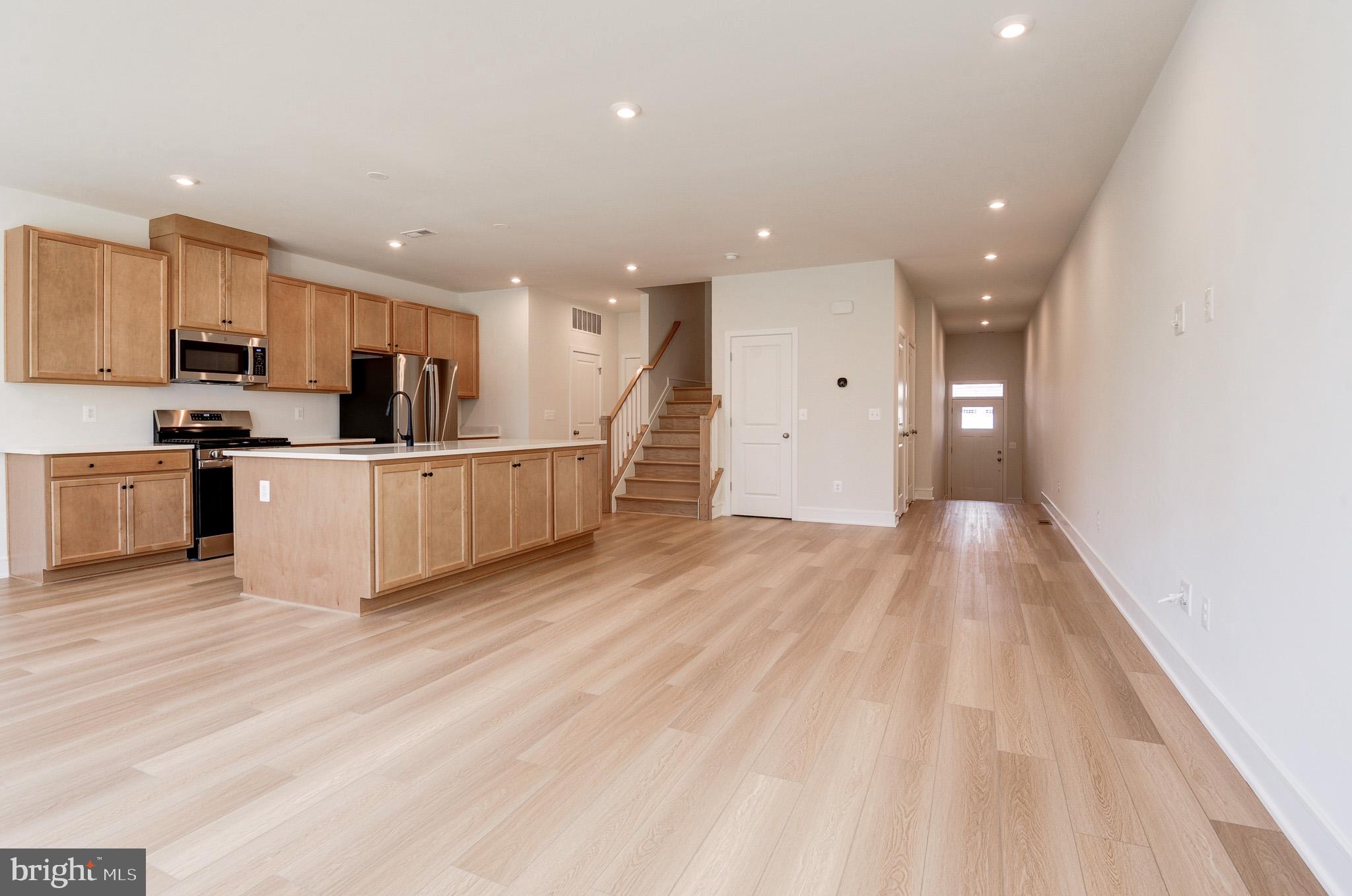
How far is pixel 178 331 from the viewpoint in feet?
17.0

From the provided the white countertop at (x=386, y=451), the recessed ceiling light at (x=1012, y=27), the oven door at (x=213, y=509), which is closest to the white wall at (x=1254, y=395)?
the recessed ceiling light at (x=1012, y=27)

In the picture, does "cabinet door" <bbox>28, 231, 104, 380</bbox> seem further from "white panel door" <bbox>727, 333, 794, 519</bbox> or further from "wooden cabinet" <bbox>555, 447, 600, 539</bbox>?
"white panel door" <bbox>727, 333, 794, 519</bbox>

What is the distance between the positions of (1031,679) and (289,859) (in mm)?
2684

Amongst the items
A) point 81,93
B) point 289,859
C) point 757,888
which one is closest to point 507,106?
point 81,93

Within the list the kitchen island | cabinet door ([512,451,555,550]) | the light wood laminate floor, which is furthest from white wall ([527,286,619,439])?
the light wood laminate floor

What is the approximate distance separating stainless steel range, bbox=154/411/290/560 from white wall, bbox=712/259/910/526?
16.9ft

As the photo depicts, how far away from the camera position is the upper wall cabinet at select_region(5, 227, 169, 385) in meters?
4.45

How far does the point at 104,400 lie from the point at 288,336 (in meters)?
1.43

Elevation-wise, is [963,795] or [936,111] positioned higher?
[936,111]

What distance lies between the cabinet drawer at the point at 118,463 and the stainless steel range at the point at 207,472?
0.15 m

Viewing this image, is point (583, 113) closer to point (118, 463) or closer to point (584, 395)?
point (118, 463)

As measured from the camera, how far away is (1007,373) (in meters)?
12.2

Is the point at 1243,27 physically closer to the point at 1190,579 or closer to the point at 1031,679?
the point at 1190,579

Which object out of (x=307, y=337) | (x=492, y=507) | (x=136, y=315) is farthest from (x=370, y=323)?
(x=492, y=507)
